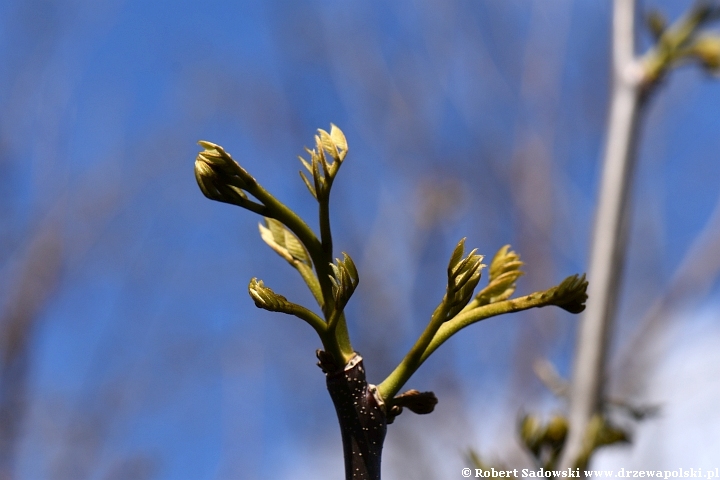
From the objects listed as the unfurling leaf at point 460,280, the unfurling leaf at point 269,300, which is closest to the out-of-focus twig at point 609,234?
the unfurling leaf at point 460,280

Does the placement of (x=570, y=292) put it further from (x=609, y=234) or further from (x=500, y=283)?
(x=609, y=234)

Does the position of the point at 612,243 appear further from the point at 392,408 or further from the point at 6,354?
the point at 6,354

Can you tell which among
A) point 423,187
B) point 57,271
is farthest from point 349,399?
point 423,187

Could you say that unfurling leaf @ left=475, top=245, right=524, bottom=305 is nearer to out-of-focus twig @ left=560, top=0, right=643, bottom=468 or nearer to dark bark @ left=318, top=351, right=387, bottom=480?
dark bark @ left=318, top=351, right=387, bottom=480

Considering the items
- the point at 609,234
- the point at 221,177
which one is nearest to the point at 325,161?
the point at 221,177

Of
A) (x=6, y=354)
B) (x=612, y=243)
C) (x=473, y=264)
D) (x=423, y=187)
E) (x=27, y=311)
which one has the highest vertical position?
(x=423, y=187)

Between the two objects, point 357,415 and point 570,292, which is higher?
point 570,292

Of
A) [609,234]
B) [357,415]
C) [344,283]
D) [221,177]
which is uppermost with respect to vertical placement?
[609,234]
